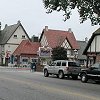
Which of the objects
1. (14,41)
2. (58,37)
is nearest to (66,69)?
(58,37)

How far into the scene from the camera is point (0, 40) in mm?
94500

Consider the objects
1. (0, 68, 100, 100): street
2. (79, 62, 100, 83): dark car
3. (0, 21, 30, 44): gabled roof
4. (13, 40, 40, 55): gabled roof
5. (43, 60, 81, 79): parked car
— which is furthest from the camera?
(0, 21, 30, 44): gabled roof

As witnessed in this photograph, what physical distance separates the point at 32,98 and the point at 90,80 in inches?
613

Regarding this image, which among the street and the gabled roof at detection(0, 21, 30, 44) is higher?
the gabled roof at detection(0, 21, 30, 44)

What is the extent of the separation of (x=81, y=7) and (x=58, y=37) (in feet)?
171

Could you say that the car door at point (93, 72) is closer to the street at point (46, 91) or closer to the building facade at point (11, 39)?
the street at point (46, 91)

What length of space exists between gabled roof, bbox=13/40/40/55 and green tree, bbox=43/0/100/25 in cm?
5217

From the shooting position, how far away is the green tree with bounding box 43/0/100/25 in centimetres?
3269

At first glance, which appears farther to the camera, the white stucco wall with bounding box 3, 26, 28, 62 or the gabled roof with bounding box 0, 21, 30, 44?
the gabled roof with bounding box 0, 21, 30, 44

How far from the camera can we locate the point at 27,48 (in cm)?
8731

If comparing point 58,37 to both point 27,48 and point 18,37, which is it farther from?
point 18,37

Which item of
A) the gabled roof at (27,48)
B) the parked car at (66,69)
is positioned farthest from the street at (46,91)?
the gabled roof at (27,48)

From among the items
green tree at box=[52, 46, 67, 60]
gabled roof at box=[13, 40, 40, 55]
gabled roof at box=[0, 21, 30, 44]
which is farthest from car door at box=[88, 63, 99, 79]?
gabled roof at box=[0, 21, 30, 44]

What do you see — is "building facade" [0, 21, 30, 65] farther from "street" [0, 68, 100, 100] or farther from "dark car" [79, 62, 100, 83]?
"street" [0, 68, 100, 100]
